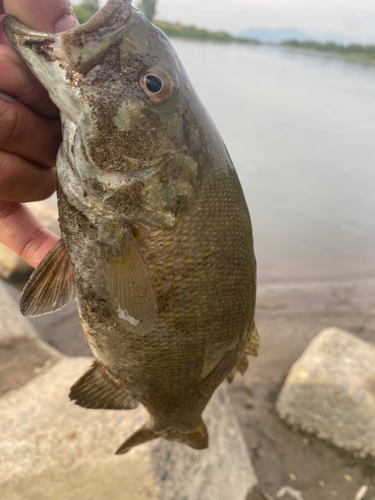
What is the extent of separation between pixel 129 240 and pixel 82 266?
28 cm

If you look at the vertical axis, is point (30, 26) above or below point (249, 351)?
above

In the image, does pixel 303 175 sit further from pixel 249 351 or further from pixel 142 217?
pixel 142 217

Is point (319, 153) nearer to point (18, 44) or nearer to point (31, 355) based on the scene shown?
point (31, 355)

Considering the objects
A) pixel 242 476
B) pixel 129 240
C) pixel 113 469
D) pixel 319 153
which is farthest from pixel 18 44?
pixel 319 153

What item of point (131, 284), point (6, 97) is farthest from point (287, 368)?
point (6, 97)

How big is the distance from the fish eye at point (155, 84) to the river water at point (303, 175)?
18.8 feet

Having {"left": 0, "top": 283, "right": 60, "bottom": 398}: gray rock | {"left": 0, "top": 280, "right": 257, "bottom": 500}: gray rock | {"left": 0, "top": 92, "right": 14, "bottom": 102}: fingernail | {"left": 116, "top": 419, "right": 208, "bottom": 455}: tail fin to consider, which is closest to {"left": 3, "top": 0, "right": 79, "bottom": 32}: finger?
{"left": 0, "top": 92, "right": 14, "bottom": 102}: fingernail

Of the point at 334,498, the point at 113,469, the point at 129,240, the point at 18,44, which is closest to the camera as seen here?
the point at 18,44

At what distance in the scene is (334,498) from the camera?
3293mm

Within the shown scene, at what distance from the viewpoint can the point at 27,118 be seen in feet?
4.67

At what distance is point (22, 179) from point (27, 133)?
239 mm

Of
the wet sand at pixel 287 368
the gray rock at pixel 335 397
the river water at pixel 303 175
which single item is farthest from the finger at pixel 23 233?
the river water at pixel 303 175

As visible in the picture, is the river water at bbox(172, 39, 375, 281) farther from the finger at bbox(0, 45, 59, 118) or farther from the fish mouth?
the fish mouth

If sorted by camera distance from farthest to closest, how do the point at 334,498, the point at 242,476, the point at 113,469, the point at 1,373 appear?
the point at 1,373 → the point at 334,498 → the point at 242,476 → the point at 113,469
